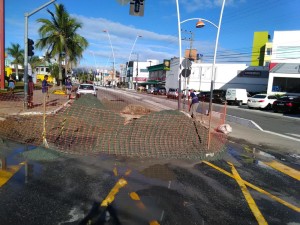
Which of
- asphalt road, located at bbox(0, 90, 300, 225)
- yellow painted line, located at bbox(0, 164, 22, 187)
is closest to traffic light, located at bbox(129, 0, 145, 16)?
asphalt road, located at bbox(0, 90, 300, 225)

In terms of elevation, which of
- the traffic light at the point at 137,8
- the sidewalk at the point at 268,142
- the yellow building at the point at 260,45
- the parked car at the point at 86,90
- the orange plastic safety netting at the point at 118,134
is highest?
the yellow building at the point at 260,45

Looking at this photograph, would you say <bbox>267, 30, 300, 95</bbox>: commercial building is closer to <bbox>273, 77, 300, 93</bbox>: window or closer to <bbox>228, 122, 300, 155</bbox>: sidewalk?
<bbox>273, 77, 300, 93</bbox>: window

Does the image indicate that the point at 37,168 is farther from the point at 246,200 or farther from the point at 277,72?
the point at 277,72

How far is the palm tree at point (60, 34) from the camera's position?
32406mm

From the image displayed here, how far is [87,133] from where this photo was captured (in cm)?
983

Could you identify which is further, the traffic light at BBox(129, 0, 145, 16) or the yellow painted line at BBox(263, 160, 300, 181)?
the traffic light at BBox(129, 0, 145, 16)

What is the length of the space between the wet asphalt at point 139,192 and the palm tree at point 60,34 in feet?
88.1

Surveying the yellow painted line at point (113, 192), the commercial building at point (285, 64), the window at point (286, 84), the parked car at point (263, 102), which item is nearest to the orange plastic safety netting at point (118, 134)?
the yellow painted line at point (113, 192)

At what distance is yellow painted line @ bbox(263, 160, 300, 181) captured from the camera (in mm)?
7114

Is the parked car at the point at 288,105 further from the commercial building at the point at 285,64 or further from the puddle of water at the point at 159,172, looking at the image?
the puddle of water at the point at 159,172

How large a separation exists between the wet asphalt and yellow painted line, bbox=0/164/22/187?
0.33 feet

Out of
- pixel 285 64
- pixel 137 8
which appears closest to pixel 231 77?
pixel 285 64

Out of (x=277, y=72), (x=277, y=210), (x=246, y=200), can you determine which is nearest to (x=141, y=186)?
(x=246, y=200)

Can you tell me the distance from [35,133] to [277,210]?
7232 millimetres
